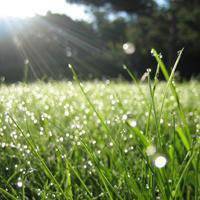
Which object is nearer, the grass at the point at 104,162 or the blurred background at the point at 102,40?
the grass at the point at 104,162

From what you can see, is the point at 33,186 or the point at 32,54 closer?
the point at 33,186

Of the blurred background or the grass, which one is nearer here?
the grass

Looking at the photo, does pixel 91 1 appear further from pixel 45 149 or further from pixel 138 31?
pixel 45 149

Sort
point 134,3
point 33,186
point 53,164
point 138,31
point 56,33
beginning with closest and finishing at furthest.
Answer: point 33,186
point 53,164
point 134,3
point 138,31
point 56,33

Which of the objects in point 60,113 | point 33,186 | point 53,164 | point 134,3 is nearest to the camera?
point 33,186

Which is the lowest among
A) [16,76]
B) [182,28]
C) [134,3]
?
[16,76]

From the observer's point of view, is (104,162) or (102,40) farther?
(102,40)

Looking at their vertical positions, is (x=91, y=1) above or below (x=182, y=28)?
above

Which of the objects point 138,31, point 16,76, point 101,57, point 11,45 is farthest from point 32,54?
point 138,31
